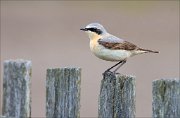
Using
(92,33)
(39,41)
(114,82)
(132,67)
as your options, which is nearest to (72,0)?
(39,41)

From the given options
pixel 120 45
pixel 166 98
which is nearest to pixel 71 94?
pixel 166 98

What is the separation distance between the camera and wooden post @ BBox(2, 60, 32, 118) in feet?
14.5

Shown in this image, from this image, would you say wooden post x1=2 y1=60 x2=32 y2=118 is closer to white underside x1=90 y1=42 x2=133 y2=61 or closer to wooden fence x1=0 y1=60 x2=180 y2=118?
wooden fence x1=0 y1=60 x2=180 y2=118

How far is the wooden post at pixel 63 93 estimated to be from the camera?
181 inches

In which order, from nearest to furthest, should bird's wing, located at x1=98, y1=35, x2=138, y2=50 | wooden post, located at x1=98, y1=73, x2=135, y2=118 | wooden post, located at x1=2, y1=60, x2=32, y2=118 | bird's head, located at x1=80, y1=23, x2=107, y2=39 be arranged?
wooden post, located at x1=2, y1=60, x2=32, y2=118
wooden post, located at x1=98, y1=73, x2=135, y2=118
bird's wing, located at x1=98, y1=35, x2=138, y2=50
bird's head, located at x1=80, y1=23, x2=107, y2=39

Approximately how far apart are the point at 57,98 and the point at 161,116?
67 centimetres

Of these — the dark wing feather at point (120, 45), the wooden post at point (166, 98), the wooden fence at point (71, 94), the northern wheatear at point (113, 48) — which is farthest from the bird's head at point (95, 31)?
the wooden post at point (166, 98)

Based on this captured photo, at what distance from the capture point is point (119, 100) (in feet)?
15.8

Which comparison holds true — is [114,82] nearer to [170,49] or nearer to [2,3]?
[170,49]

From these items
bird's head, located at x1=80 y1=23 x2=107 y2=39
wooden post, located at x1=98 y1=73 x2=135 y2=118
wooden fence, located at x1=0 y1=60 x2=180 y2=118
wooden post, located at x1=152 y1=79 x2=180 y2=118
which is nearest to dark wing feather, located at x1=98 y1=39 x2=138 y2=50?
bird's head, located at x1=80 y1=23 x2=107 y2=39

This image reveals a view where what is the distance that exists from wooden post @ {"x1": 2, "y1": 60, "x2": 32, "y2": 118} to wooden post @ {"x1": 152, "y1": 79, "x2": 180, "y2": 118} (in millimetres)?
769

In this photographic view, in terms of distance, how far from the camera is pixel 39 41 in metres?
16.7

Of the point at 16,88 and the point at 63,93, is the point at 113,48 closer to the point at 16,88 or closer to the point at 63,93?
the point at 63,93

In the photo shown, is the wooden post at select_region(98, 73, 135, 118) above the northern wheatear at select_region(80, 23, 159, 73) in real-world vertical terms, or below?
below
